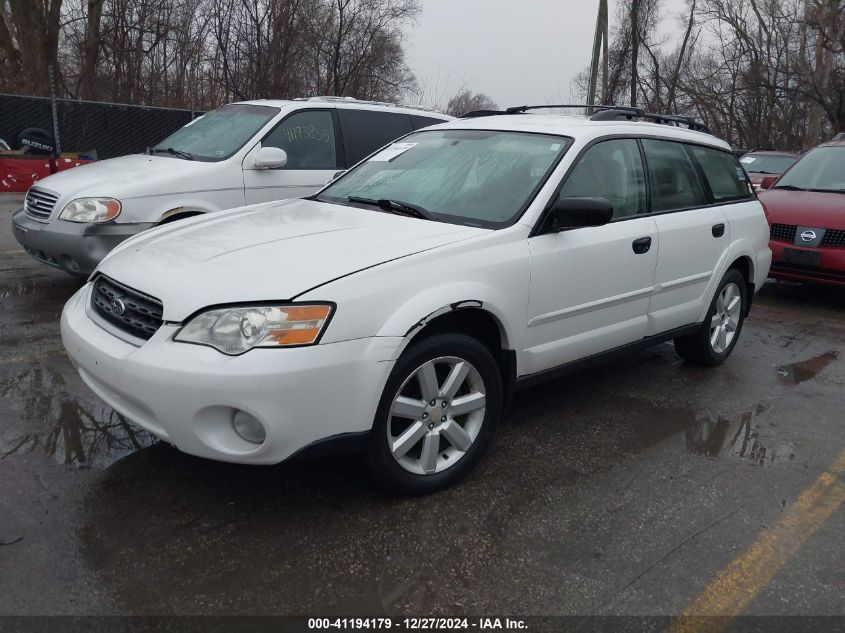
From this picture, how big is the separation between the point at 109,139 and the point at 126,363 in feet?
48.0

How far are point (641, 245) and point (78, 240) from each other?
4.12 meters

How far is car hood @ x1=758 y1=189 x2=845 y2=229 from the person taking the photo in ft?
23.5

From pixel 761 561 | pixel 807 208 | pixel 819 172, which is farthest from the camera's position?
pixel 819 172

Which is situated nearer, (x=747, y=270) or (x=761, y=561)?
(x=761, y=561)

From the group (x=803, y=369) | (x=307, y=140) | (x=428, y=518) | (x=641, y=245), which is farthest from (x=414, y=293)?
(x=307, y=140)

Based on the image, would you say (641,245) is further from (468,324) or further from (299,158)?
(299,158)

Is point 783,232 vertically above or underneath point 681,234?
underneath

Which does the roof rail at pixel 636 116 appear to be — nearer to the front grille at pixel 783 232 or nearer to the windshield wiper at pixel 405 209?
the windshield wiper at pixel 405 209

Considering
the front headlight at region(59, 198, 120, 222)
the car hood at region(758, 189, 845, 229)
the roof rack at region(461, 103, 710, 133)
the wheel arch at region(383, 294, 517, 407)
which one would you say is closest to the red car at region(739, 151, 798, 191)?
the car hood at region(758, 189, 845, 229)

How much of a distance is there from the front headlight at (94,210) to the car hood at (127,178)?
0.06 meters

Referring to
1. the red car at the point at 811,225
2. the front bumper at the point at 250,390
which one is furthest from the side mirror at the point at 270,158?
the red car at the point at 811,225

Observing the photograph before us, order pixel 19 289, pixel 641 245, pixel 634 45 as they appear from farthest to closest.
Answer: pixel 634 45 < pixel 19 289 < pixel 641 245

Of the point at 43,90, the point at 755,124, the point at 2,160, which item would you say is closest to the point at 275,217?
the point at 2,160

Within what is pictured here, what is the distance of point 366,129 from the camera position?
716cm
